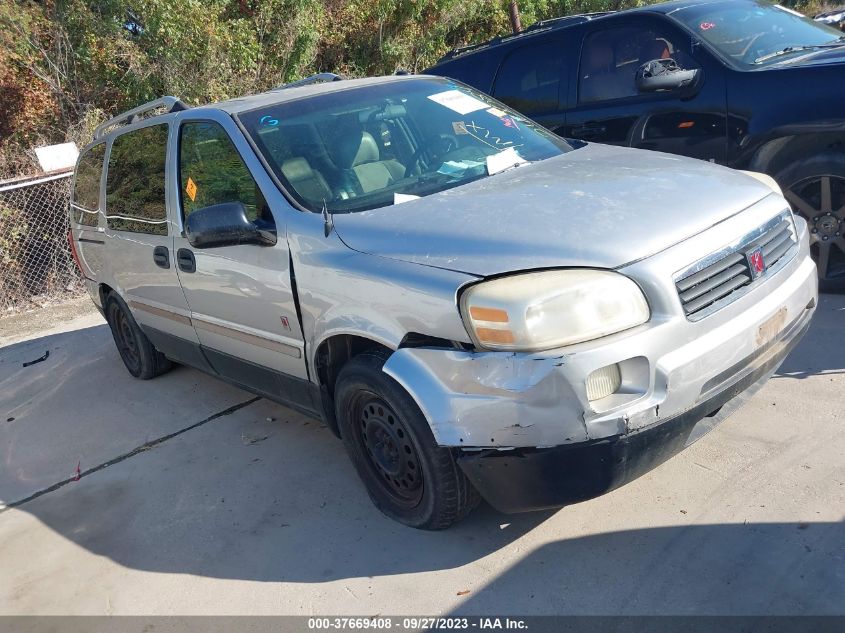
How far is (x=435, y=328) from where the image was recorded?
2.88m

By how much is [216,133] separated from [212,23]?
7536 mm

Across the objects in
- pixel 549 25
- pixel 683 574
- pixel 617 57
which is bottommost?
pixel 683 574

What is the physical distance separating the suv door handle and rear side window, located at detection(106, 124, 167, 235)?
0.78ft

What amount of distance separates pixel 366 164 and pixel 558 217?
3.79 ft

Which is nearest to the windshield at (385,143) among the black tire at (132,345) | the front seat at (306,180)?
the front seat at (306,180)

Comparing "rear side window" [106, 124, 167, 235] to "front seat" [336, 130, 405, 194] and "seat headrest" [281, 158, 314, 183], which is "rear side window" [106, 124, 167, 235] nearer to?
"seat headrest" [281, 158, 314, 183]

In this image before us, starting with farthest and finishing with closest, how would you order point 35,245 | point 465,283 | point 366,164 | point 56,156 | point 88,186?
point 56,156
point 35,245
point 88,186
point 366,164
point 465,283

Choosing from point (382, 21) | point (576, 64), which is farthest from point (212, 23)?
point (576, 64)

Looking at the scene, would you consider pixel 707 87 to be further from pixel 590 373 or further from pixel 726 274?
pixel 590 373

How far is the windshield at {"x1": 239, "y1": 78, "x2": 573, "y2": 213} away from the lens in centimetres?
368

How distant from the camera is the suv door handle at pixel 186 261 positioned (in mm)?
4266

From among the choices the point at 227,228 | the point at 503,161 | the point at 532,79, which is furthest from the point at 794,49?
the point at 227,228

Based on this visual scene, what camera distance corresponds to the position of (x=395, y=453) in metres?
3.35

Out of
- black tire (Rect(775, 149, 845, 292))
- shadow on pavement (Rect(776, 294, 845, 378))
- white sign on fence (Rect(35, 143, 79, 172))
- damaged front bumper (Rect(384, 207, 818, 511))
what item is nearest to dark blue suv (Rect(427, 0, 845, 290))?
black tire (Rect(775, 149, 845, 292))
